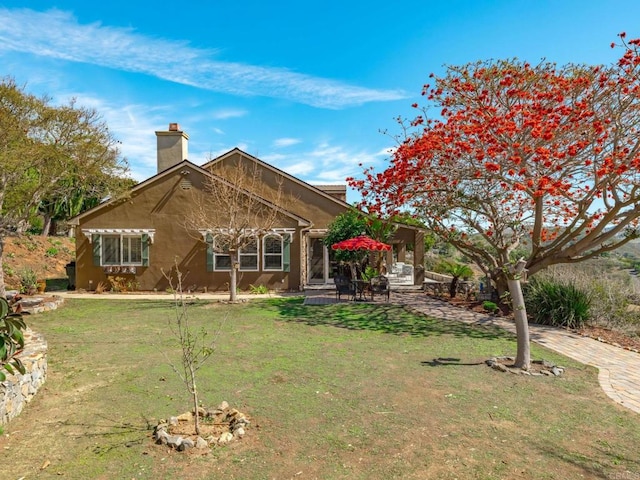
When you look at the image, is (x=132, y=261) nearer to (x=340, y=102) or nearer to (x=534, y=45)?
(x=340, y=102)

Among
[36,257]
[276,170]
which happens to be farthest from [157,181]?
[36,257]

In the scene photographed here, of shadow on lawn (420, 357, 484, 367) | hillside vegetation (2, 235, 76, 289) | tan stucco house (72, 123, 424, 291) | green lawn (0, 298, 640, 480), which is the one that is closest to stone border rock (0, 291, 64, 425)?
green lawn (0, 298, 640, 480)

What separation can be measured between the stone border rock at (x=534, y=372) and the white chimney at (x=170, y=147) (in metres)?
18.4

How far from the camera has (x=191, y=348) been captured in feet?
18.9

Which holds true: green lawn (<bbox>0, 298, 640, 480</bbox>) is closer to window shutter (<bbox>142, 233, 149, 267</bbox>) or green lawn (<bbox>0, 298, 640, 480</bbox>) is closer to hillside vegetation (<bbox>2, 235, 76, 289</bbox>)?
window shutter (<bbox>142, 233, 149, 267</bbox>)

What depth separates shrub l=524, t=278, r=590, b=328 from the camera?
10883 millimetres

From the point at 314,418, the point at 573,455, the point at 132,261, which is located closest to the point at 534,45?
the point at 573,455

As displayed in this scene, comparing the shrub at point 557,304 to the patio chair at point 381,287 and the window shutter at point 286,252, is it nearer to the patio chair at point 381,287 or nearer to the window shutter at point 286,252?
the patio chair at point 381,287

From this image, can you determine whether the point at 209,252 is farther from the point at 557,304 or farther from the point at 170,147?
the point at 557,304

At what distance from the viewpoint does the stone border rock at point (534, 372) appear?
6824 mm

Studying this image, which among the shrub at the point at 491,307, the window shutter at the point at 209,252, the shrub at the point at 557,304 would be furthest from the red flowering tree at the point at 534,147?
the window shutter at the point at 209,252

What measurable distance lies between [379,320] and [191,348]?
274 inches

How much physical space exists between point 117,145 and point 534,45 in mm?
15467

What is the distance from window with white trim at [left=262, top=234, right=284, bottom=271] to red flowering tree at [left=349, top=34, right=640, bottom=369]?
25.7 ft
